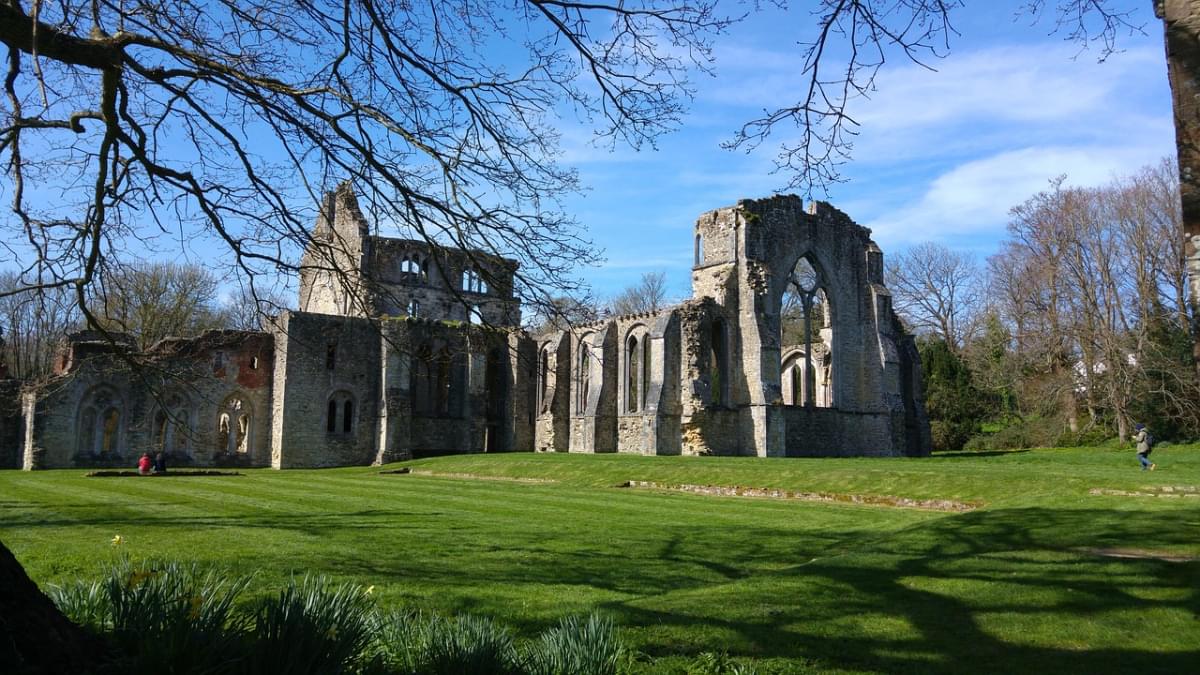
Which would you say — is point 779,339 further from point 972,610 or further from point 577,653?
point 577,653

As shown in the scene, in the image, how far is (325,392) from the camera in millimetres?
34156

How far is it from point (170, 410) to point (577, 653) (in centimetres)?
3020

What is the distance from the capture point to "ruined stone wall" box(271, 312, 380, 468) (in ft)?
109

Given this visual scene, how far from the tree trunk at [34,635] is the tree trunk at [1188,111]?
5.69 metres

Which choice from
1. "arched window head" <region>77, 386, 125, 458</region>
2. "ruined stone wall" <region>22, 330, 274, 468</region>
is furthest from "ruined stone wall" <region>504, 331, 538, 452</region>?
"arched window head" <region>77, 386, 125, 458</region>

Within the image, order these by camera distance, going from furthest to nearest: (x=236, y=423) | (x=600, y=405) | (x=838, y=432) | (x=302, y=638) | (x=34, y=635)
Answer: (x=236, y=423) → (x=600, y=405) → (x=838, y=432) → (x=302, y=638) → (x=34, y=635)

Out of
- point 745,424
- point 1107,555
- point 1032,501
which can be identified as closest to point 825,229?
point 745,424

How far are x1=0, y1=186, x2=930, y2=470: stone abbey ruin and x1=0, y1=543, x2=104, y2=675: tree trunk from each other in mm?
24680

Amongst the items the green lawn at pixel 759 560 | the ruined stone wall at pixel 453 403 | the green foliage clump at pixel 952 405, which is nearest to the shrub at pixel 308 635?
the green lawn at pixel 759 560

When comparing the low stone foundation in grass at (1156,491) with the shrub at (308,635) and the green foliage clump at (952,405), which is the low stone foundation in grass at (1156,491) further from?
the green foliage clump at (952,405)

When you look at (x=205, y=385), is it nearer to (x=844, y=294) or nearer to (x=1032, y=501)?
(x=844, y=294)

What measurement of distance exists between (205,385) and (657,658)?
1221 inches

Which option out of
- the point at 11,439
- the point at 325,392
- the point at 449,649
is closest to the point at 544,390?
the point at 325,392

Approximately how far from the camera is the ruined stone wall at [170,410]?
1141 inches
